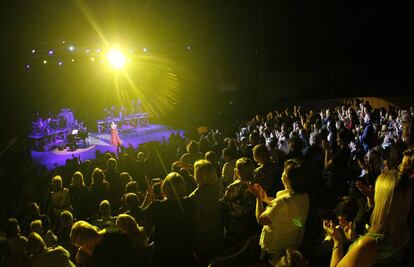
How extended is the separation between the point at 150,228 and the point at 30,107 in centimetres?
1500

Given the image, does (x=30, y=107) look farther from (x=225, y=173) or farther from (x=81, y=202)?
(x=225, y=173)

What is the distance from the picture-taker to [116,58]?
17.4 m

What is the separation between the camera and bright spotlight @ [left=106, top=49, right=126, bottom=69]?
17.0m

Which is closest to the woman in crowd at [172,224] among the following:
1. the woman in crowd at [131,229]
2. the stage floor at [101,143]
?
the woman in crowd at [131,229]

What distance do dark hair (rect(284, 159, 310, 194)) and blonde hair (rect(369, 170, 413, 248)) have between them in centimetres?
69

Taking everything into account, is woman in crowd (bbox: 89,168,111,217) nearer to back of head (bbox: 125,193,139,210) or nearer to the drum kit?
back of head (bbox: 125,193,139,210)

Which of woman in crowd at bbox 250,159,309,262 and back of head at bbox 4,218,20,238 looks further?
back of head at bbox 4,218,20,238

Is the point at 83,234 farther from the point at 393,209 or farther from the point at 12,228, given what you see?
the point at 393,209

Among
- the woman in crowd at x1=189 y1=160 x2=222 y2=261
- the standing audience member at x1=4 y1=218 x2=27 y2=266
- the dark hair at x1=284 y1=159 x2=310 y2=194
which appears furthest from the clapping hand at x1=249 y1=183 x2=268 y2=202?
the standing audience member at x1=4 y1=218 x2=27 y2=266

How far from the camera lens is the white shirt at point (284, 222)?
2678 mm

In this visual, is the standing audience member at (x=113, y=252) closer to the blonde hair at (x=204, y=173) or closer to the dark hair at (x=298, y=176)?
the blonde hair at (x=204, y=173)

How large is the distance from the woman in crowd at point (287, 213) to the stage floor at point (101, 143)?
359 inches

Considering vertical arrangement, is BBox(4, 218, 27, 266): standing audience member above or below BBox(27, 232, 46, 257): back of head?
below

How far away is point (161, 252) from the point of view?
293 cm
